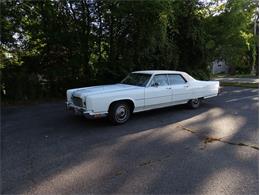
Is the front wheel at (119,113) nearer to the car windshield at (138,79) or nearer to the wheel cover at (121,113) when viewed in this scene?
the wheel cover at (121,113)

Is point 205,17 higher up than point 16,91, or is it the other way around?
point 205,17

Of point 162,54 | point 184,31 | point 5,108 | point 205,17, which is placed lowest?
point 5,108

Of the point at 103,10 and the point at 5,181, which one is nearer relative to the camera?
the point at 5,181

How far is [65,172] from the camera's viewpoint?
3.47 meters

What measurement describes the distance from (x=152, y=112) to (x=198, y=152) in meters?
3.16

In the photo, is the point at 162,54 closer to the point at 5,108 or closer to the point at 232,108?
the point at 232,108

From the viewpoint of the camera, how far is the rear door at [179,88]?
702cm

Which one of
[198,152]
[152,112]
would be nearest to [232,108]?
[152,112]

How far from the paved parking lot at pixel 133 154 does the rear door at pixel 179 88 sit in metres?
0.59

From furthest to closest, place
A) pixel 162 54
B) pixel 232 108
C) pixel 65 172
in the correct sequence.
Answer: pixel 162 54 → pixel 232 108 → pixel 65 172

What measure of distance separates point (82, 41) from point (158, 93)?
5.39m

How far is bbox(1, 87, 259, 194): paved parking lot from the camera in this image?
312cm

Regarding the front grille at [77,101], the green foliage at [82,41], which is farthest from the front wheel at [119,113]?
the green foliage at [82,41]

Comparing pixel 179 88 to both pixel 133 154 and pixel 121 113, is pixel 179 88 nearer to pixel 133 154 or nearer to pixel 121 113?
pixel 121 113
